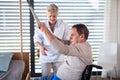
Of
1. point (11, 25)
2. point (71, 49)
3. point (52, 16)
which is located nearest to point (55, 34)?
point (52, 16)

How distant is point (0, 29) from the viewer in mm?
3764

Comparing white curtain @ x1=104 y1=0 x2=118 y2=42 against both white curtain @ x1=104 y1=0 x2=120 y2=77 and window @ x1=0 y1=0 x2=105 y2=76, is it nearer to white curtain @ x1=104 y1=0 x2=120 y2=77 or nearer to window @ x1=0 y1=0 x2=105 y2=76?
white curtain @ x1=104 y1=0 x2=120 y2=77

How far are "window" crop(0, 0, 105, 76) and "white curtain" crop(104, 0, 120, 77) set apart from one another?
0.16m

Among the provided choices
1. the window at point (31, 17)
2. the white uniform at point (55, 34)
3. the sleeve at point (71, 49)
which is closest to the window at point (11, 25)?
the window at point (31, 17)

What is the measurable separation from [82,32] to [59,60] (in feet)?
3.24

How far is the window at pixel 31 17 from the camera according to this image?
148 inches

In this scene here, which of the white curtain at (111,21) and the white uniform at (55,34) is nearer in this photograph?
the white uniform at (55,34)

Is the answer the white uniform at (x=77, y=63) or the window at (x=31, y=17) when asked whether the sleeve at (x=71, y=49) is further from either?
the window at (x=31, y=17)

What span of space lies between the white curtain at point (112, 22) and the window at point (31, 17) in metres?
0.16

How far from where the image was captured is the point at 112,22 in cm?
370

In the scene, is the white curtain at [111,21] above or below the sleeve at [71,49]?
above

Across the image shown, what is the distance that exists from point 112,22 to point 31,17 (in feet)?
4.68

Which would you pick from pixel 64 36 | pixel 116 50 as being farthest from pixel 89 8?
pixel 64 36

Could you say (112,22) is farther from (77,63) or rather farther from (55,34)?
(77,63)
